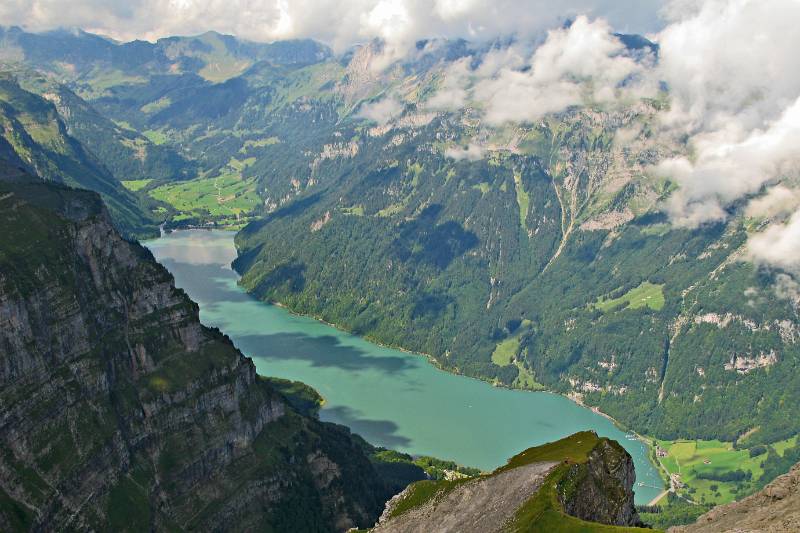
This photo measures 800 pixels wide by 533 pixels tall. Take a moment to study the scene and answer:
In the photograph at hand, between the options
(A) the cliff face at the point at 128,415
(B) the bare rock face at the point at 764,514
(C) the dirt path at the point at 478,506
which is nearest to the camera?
(B) the bare rock face at the point at 764,514

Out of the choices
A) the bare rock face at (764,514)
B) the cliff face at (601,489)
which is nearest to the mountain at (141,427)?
the cliff face at (601,489)

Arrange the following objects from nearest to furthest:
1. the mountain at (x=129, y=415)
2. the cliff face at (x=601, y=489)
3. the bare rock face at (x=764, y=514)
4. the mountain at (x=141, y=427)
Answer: the bare rock face at (x=764, y=514) < the cliff face at (x=601, y=489) < the mountain at (x=141, y=427) < the mountain at (x=129, y=415)

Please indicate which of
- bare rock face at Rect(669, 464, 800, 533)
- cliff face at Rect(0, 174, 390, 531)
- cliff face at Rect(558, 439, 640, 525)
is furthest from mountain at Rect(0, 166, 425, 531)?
bare rock face at Rect(669, 464, 800, 533)

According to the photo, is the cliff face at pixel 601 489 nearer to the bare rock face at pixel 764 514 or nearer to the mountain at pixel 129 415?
the bare rock face at pixel 764 514

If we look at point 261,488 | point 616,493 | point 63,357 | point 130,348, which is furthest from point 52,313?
point 616,493

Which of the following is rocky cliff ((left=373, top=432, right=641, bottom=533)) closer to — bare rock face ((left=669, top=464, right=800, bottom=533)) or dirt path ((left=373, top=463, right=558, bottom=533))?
dirt path ((left=373, top=463, right=558, bottom=533))

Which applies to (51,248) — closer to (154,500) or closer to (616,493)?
(154,500)

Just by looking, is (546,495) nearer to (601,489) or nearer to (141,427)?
(601,489)
